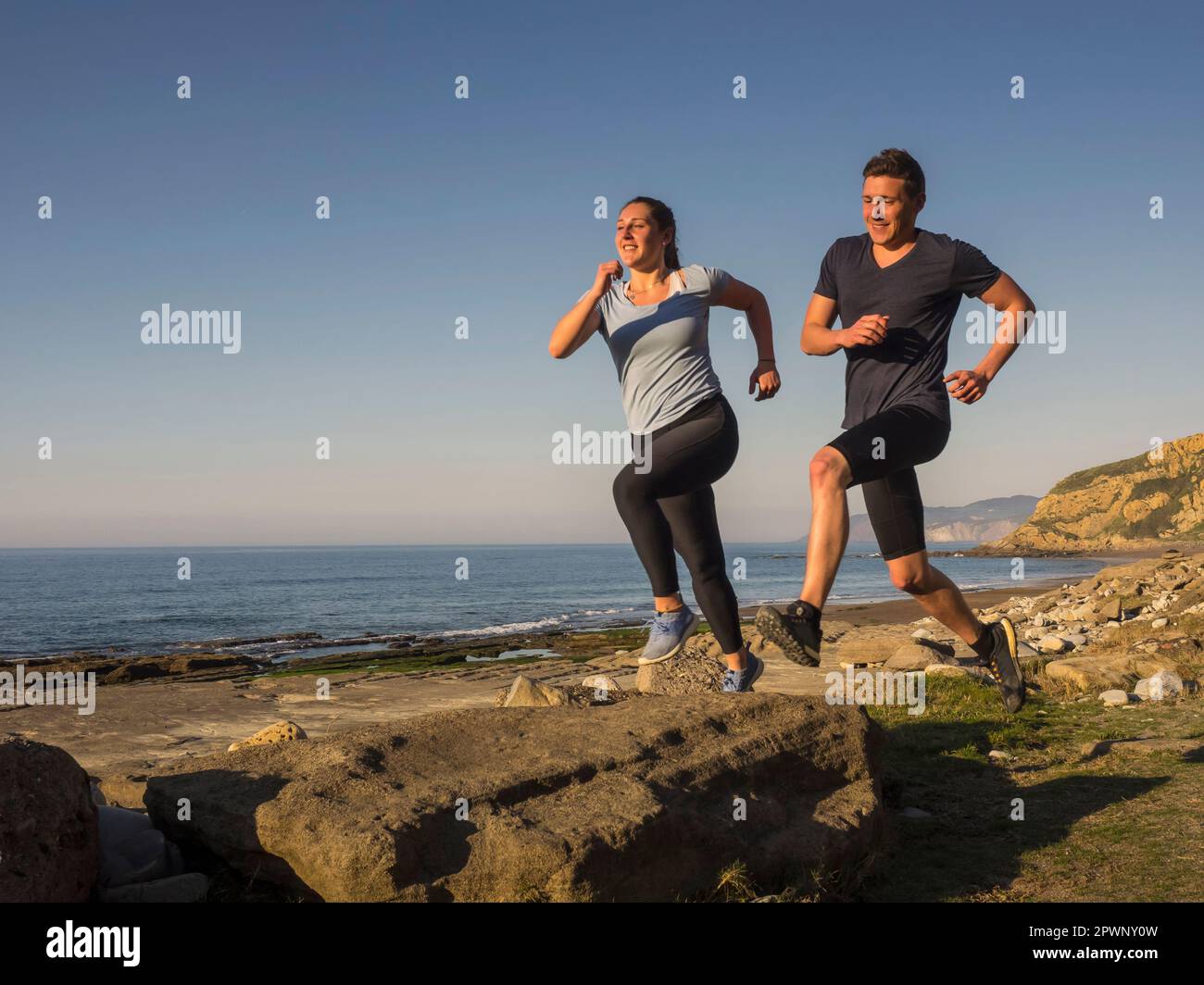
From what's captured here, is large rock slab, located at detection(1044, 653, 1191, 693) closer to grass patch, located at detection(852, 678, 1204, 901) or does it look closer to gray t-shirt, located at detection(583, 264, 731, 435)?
grass patch, located at detection(852, 678, 1204, 901)

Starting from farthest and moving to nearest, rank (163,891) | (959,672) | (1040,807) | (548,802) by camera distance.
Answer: (959,672)
(1040,807)
(548,802)
(163,891)

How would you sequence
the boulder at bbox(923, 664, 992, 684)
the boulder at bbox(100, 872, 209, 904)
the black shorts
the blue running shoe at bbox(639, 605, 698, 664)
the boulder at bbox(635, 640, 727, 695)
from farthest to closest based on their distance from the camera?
the boulder at bbox(923, 664, 992, 684) < the boulder at bbox(635, 640, 727, 695) < the blue running shoe at bbox(639, 605, 698, 664) < the black shorts < the boulder at bbox(100, 872, 209, 904)

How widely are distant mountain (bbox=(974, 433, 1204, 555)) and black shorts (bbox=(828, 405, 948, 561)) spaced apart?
11226 cm

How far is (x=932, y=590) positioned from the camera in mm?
5328

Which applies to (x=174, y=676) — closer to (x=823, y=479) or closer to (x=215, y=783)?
(x=215, y=783)

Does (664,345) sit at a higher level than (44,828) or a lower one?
higher

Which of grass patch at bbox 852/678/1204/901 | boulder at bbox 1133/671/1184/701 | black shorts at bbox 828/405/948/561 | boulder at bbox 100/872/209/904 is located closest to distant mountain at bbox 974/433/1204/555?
boulder at bbox 1133/671/1184/701

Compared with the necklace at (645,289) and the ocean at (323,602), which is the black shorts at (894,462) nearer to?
the necklace at (645,289)

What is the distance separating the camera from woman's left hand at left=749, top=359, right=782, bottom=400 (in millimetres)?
5090

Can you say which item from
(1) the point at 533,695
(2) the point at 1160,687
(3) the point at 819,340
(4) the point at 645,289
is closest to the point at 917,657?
(2) the point at 1160,687

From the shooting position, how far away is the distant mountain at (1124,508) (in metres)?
108

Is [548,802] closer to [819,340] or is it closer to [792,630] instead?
[792,630]

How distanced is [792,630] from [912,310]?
172cm
